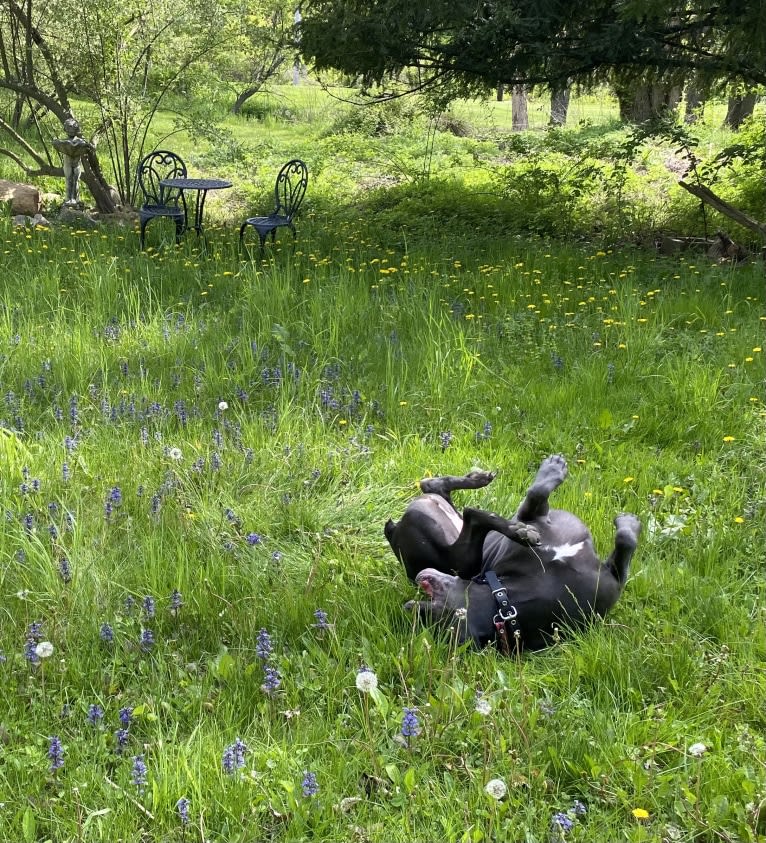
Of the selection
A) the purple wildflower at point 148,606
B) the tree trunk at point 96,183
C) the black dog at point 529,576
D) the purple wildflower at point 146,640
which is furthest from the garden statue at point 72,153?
the black dog at point 529,576

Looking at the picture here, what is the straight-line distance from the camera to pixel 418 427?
14.8ft

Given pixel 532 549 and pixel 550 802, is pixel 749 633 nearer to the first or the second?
pixel 532 549

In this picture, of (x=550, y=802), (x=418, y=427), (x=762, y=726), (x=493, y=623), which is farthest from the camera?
(x=418, y=427)

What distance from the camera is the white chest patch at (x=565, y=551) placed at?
2859mm

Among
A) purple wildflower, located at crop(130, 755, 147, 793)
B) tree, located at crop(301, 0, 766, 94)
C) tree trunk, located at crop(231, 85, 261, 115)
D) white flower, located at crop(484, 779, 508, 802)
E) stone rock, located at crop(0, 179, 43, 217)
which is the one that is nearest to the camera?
white flower, located at crop(484, 779, 508, 802)

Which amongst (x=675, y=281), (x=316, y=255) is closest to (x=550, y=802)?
(x=675, y=281)

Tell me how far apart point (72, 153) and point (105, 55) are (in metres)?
1.51

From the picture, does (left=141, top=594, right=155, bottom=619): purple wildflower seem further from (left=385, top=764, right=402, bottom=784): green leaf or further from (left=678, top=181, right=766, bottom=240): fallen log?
(left=678, top=181, right=766, bottom=240): fallen log

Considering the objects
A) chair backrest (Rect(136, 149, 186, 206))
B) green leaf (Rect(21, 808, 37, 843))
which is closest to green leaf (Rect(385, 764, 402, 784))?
green leaf (Rect(21, 808, 37, 843))

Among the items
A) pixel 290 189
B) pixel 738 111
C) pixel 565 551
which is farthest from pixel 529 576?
pixel 738 111

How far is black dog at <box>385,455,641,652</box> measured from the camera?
9.20 ft

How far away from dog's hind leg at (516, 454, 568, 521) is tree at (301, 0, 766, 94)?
5883 mm

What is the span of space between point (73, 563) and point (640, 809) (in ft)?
6.65

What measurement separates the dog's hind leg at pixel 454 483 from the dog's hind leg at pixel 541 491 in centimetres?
27
